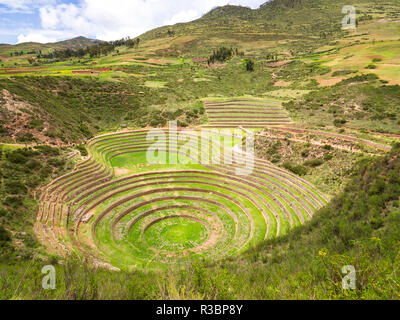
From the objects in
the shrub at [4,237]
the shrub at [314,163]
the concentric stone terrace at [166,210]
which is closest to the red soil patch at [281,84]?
the shrub at [314,163]

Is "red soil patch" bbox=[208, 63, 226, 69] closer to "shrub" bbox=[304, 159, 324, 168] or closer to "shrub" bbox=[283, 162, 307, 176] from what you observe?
"shrub" bbox=[283, 162, 307, 176]

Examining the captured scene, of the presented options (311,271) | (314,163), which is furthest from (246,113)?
(311,271)

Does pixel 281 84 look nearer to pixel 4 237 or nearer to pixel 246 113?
pixel 246 113

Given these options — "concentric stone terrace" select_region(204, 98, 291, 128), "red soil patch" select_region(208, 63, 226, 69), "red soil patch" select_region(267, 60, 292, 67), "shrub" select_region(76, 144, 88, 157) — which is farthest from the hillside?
"red soil patch" select_region(208, 63, 226, 69)
